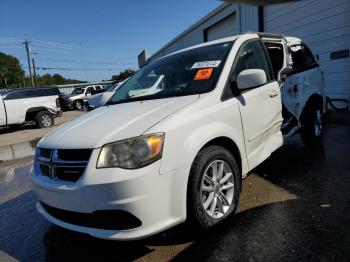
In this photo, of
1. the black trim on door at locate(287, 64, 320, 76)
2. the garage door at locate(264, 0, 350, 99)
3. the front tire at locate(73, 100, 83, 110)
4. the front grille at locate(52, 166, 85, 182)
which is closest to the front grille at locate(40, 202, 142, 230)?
the front grille at locate(52, 166, 85, 182)

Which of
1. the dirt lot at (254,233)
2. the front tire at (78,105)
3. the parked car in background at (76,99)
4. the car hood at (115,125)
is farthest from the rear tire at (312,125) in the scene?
the front tire at (78,105)

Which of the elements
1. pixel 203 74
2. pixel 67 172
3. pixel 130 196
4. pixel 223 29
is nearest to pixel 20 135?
pixel 223 29

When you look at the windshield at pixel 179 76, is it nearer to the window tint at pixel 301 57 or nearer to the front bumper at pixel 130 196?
the front bumper at pixel 130 196

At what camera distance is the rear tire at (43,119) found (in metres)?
13.4

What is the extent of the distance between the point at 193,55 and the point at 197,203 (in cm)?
193

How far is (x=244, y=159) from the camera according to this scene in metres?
3.26

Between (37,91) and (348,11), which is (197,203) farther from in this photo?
(37,91)

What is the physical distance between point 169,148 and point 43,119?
12.4m

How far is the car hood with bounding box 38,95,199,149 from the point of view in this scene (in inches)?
97.7

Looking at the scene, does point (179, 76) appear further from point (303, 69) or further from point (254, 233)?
point (303, 69)

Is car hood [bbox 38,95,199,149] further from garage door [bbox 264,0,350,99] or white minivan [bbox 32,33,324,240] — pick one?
garage door [bbox 264,0,350,99]

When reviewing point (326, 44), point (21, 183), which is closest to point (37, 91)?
point (21, 183)

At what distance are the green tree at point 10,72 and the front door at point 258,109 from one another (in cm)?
8255

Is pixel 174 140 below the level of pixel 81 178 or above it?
above
